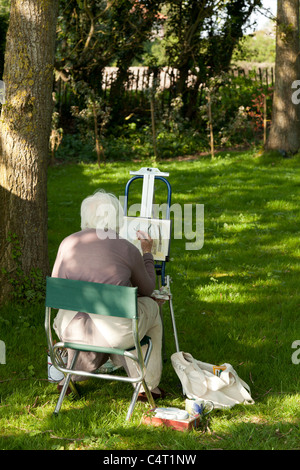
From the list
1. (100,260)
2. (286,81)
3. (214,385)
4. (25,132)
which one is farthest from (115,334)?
(286,81)

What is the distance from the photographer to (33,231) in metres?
5.24

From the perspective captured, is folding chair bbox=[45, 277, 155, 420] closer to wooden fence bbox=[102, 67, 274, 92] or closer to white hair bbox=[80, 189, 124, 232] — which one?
white hair bbox=[80, 189, 124, 232]

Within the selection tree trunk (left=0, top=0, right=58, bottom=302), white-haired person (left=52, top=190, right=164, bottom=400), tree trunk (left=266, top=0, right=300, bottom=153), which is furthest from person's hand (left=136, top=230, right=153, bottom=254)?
tree trunk (left=266, top=0, right=300, bottom=153)

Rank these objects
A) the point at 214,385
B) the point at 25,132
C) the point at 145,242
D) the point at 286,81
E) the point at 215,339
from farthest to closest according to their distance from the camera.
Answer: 1. the point at 286,81
2. the point at 25,132
3. the point at 215,339
4. the point at 145,242
5. the point at 214,385

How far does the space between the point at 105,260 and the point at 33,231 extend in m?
2.01

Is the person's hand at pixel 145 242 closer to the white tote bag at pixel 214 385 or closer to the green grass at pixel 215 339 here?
the white tote bag at pixel 214 385

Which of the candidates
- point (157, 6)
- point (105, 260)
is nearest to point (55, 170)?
point (157, 6)

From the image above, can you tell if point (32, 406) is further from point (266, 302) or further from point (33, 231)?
point (266, 302)

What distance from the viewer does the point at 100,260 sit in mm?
3404

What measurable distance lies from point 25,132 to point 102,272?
86.0 inches

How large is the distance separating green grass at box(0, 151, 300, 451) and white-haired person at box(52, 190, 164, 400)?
40 centimetres

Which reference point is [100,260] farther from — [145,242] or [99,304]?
[145,242]

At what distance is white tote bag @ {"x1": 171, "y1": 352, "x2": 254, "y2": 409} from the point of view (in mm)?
3715

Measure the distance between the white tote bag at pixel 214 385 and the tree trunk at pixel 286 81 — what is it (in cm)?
900
